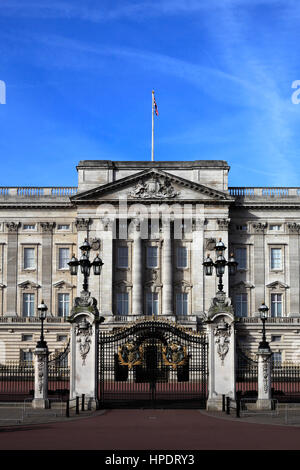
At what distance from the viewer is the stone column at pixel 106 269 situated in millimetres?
65375

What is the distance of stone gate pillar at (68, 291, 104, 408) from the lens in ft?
109

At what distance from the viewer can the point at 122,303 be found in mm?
66750

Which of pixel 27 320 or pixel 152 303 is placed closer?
pixel 152 303

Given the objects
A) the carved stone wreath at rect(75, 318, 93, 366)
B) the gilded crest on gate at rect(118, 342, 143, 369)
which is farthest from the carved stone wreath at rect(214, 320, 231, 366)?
the carved stone wreath at rect(75, 318, 93, 366)

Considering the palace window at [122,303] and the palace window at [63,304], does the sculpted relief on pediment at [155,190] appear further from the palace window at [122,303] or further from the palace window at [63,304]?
the palace window at [63,304]

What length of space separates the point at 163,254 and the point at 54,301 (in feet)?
37.5

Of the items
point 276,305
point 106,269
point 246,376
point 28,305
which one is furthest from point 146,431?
point 28,305

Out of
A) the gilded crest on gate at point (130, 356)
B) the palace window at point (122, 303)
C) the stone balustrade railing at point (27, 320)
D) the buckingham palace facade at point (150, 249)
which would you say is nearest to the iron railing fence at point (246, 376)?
the gilded crest on gate at point (130, 356)

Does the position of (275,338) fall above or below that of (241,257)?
below

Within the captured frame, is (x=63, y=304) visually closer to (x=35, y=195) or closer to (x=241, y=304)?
(x=35, y=195)

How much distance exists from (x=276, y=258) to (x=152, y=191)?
1382 cm

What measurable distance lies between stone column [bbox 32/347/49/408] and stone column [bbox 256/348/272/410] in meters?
9.99

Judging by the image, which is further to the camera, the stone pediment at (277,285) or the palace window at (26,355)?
the stone pediment at (277,285)

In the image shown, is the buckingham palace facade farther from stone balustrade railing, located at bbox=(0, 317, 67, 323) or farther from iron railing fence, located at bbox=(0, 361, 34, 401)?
iron railing fence, located at bbox=(0, 361, 34, 401)
